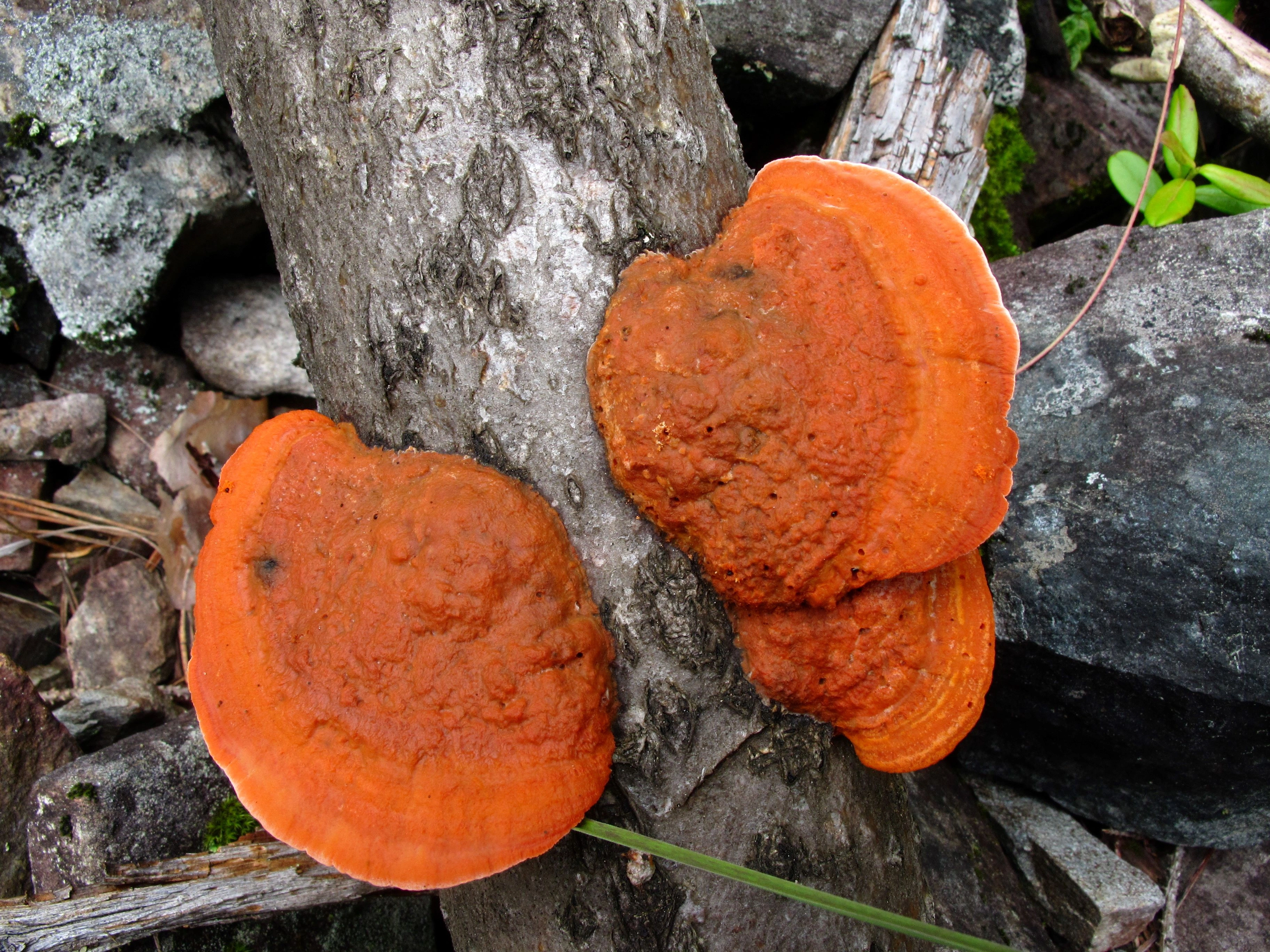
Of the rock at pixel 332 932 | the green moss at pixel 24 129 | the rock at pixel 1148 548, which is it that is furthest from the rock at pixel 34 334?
the rock at pixel 1148 548

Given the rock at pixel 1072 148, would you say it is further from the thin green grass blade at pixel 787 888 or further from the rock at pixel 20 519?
the rock at pixel 20 519

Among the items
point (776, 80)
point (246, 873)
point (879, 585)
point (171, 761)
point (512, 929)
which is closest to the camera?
point (879, 585)

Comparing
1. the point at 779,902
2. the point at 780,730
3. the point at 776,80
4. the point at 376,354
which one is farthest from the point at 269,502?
the point at 776,80

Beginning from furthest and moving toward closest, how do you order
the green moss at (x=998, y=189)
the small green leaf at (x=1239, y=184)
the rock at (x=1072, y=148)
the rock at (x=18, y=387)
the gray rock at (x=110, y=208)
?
the rock at (x=1072, y=148) < the green moss at (x=998, y=189) < the rock at (x=18, y=387) < the small green leaf at (x=1239, y=184) < the gray rock at (x=110, y=208)

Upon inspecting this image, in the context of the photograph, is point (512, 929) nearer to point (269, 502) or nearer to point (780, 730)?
point (780, 730)

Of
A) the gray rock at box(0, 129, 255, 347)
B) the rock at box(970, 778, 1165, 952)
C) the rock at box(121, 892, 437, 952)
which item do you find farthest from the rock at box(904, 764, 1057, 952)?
the gray rock at box(0, 129, 255, 347)

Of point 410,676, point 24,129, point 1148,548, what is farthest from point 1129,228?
point 24,129
